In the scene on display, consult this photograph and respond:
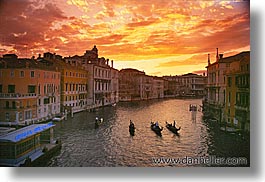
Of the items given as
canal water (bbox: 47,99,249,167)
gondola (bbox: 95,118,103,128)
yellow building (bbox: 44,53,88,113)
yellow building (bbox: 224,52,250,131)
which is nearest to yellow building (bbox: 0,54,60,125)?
yellow building (bbox: 44,53,88,113)

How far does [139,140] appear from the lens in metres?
4.10

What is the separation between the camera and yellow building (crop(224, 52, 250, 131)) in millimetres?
3906

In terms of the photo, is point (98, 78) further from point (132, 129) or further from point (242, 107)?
point (242, 107)

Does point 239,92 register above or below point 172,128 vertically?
above

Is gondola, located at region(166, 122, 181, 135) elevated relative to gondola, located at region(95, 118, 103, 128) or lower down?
lower down

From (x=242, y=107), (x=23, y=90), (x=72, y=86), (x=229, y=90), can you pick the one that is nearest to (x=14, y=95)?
(x=23, y=90)

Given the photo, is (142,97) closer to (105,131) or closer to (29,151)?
(105,131)

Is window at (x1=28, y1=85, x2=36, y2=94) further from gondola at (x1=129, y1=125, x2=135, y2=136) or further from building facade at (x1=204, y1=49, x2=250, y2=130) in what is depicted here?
building facade at (x1=204, y1=49, x2=250, y2=130)

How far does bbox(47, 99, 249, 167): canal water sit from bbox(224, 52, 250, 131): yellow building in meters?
0.26

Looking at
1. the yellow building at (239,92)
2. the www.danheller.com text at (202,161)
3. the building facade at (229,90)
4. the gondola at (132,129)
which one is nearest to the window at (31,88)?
the gondola at (132,129)

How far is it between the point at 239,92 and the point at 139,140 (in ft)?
5.18

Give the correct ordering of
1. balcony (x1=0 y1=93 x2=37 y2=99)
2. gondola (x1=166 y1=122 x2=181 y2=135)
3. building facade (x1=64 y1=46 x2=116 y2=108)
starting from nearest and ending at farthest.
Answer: balcony (x1=0 y1=93 x2=37 y2=99)
gondola (x1=166 y1=122 x2=181 y2=135)
building facade (x1=64 y1=46 x2=116 y2=108)

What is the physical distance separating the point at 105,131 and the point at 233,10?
2.52 metres

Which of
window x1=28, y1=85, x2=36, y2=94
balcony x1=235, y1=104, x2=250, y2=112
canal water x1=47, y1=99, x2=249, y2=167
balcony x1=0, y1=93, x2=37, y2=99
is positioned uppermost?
window x1=28, y1=85, x2=36, y2=94
